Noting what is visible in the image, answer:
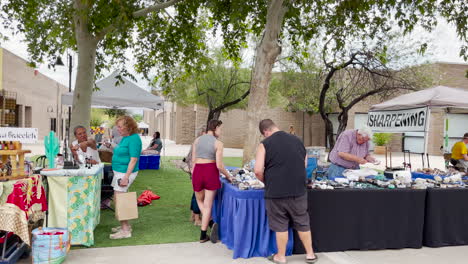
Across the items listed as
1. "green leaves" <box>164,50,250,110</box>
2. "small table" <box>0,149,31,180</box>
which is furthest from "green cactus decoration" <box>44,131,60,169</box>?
"green leaves" <box>164,50,250,110</box>

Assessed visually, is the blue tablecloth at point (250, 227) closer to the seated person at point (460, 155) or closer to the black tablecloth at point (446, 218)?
the black tablecloth at point (446, 218)

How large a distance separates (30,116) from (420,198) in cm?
3296

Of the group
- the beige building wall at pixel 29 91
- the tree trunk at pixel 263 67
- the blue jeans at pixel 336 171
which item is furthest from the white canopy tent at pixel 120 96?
the beige building wall at pixel 29 91

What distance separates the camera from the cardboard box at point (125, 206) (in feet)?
15.5

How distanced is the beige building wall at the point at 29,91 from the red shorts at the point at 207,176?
19685 mm

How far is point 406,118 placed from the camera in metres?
6.88

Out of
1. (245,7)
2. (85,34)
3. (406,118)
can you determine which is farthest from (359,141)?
(85,34)

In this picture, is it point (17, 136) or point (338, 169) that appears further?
point (338, 169)

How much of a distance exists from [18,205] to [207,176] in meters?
2.04

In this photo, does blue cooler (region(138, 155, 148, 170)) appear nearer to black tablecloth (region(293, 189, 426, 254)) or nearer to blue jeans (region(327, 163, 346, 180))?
blue jeans (region(327, 163, 346, 180))

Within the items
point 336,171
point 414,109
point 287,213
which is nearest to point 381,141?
point 414,109

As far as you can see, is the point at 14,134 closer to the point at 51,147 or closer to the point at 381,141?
the point at 51,147

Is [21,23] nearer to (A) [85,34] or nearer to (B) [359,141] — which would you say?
(A) [85,34]

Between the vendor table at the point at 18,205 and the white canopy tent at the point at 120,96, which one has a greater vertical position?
the white canopy tent at the point at 120,96
